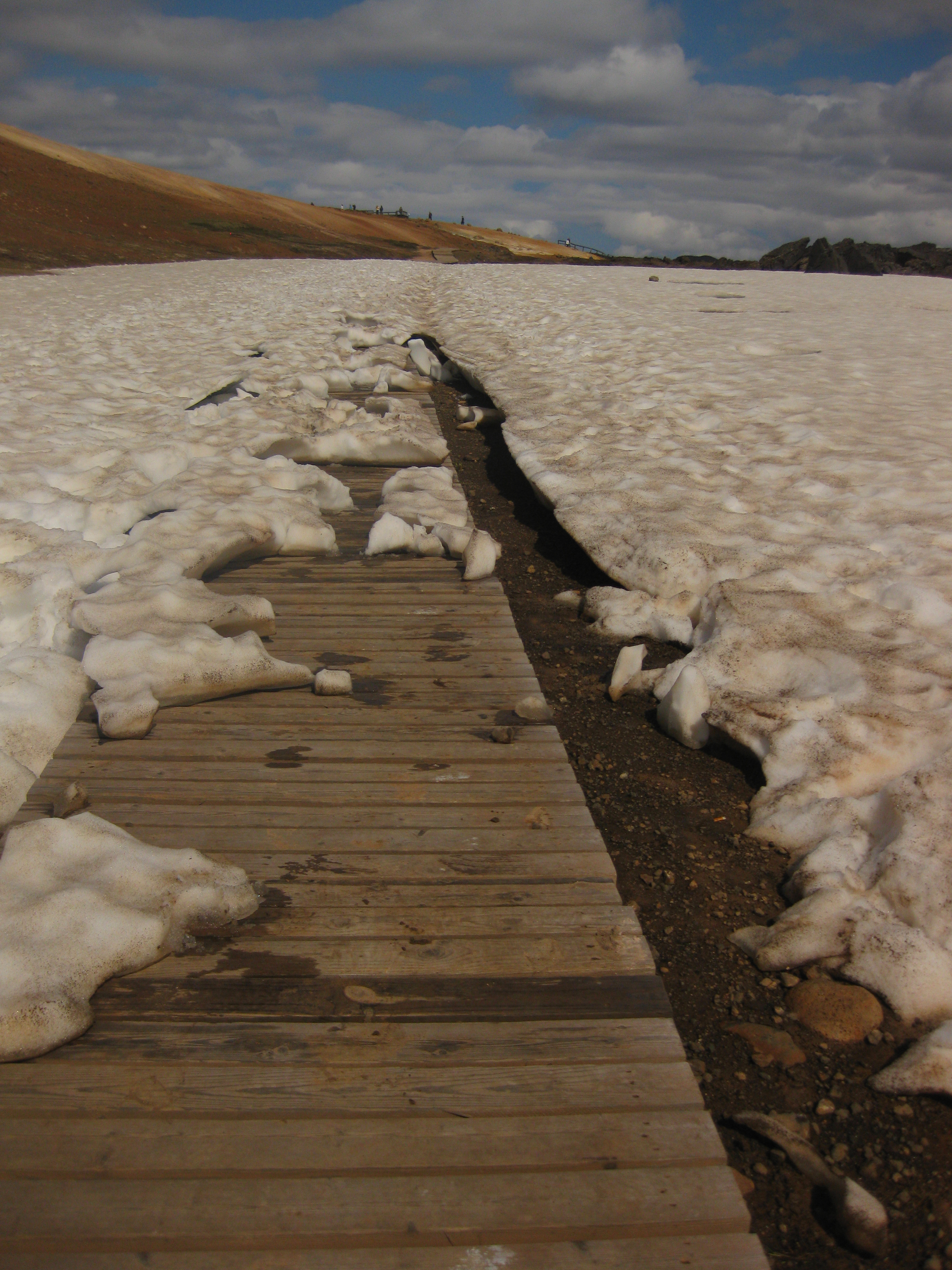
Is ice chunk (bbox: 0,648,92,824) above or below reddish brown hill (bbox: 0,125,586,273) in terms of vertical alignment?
below

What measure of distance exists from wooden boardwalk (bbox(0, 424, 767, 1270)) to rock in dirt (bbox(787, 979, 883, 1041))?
45 cm

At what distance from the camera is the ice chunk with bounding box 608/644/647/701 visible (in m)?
3.50

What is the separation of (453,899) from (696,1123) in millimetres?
754

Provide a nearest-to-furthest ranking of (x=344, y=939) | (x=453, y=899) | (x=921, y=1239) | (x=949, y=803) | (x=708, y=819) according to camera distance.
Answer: (x=921, y=1239) → (x=344, y=939) → (x=453, y=899) → (x=949, y=803) → (x=708, y=819)

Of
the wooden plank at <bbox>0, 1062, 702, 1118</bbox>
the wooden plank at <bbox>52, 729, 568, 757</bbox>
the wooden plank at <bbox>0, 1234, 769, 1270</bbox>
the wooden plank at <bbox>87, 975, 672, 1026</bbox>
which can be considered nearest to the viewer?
the wooden plank at <bbox>0, 1234, 769, 1270</bbox>

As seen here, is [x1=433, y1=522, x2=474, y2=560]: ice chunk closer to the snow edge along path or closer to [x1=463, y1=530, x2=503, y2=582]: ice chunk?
[x1=463, y1=530, x2=503, y2=582]: ice chunk

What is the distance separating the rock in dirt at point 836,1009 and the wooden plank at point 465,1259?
69 centimetres

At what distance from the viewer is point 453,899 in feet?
7.09

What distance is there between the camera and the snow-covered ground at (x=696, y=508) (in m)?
2.56

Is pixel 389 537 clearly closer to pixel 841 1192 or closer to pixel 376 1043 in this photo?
pixel 376 1043

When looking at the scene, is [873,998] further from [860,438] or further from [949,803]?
[860,438]

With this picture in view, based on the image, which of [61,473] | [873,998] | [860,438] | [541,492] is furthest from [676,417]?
[873,998]

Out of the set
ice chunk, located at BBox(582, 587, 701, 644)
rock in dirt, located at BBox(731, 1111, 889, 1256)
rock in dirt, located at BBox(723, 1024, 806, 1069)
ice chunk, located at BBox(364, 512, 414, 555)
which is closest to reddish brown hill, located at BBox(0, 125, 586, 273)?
ice chunk, located at BBox(364, 512, 414, 555)

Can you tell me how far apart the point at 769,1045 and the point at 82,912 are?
163 centimetres
